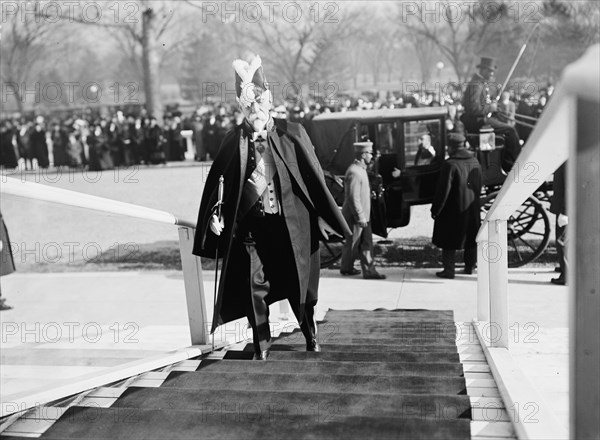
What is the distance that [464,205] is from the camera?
951cm

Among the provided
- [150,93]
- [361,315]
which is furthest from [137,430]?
[150,93]

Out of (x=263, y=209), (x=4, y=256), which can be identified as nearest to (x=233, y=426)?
(x=263, y=209)

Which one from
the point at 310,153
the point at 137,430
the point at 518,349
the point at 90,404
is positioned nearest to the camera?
the point at 137,430

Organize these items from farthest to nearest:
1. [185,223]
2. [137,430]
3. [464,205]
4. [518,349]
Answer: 1. [464,205]
2. [518,349]
3. [185,223]
4. [137,430]

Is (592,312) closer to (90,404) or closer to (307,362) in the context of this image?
(90,404)

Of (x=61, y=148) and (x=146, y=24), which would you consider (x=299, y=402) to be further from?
(x=146, y=24)

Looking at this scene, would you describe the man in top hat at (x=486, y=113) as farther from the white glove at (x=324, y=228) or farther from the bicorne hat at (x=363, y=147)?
the white glove at (x=324, y=228)

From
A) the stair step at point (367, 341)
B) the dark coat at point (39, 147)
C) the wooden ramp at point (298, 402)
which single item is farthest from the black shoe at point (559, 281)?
the dark coat at point (39, 147)

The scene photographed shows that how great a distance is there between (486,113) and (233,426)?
8409 millimetres

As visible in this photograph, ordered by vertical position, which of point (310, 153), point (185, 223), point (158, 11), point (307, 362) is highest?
point (158, 11)

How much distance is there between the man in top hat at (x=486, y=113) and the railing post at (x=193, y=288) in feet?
19.7

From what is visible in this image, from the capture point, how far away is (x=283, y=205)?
5195mm

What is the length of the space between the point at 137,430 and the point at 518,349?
11.7 feet

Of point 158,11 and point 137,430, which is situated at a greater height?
point 158,11
